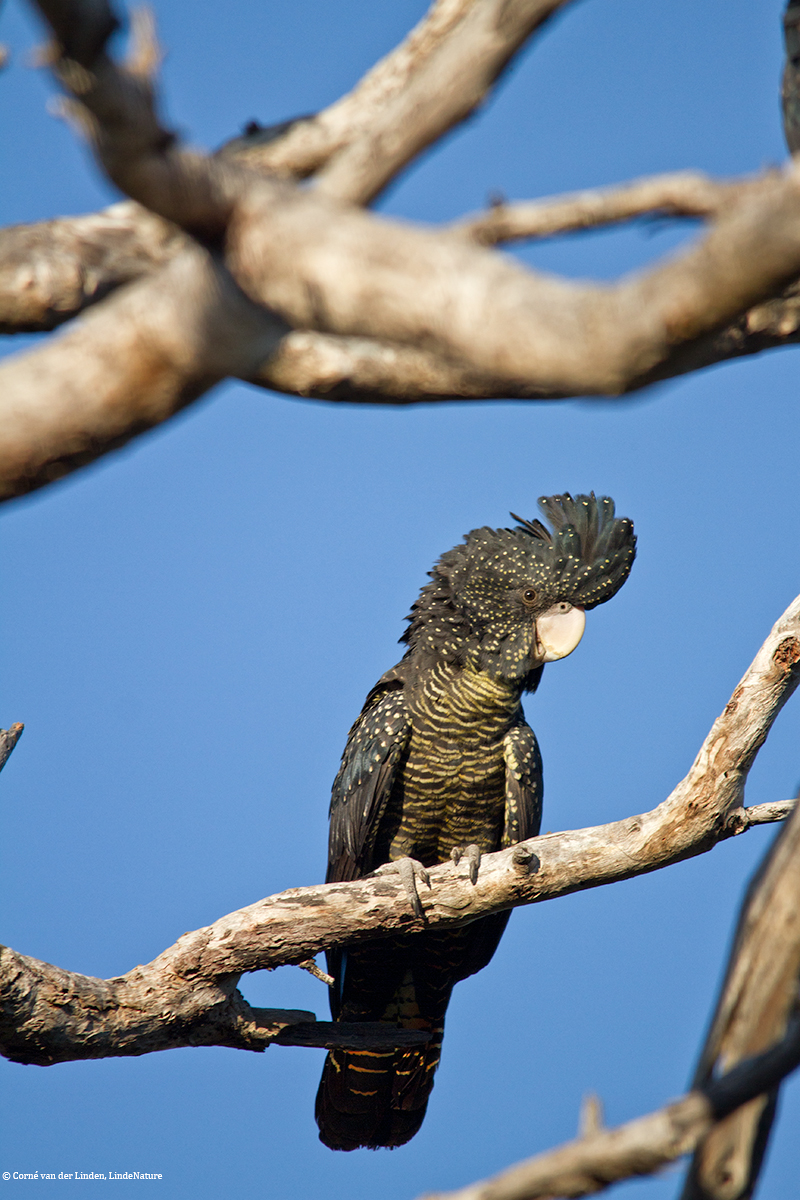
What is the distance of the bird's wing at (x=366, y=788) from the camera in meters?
5.79

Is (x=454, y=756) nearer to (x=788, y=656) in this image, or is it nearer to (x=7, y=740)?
(x=788, y=656)

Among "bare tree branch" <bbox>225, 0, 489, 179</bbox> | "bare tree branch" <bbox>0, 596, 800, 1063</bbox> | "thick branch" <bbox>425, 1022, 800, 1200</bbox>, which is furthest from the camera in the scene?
"bare tree branch" <bbox>0, 596, 800, 1063</bbox>

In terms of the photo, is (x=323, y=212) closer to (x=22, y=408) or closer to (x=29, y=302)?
(x=22, y=408)

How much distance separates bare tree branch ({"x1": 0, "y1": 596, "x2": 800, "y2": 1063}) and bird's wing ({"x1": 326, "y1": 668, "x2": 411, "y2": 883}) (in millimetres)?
890

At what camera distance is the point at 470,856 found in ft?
17.5

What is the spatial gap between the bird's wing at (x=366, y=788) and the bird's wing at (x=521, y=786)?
2.15 ft

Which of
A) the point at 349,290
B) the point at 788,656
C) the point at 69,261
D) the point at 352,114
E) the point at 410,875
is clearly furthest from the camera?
the point at 410,875

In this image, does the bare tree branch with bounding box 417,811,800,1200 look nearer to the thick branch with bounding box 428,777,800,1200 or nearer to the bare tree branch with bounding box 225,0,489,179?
the thick branch with bounding box 428,777,800,1200

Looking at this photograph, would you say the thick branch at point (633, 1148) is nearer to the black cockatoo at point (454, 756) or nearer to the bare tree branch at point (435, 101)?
the bare tree branch at point (435, 101)

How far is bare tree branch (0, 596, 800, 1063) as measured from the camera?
→ 4.56 metres

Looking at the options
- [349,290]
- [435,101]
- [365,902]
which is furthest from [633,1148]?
[435,101]

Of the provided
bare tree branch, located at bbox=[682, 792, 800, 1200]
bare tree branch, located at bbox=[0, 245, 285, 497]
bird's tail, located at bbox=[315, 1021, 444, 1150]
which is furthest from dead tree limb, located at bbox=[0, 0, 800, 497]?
bird's tail, located at bbox=[315, 1021, 444, 1150]

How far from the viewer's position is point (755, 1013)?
2.76 metres

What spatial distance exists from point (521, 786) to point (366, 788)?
3.08ft
